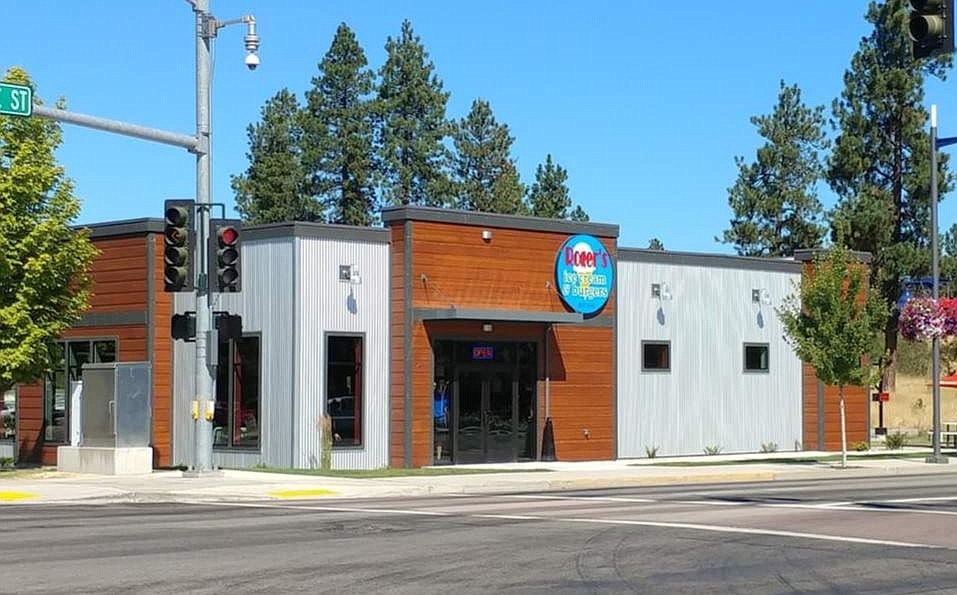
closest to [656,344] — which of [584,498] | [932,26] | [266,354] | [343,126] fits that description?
[266,354]

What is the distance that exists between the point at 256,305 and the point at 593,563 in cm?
2035

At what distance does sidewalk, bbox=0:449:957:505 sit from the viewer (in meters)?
25.1

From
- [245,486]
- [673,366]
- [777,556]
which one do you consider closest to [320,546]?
[777,556]

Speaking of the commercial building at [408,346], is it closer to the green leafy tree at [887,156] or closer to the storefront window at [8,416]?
the storefront window at [8,416]

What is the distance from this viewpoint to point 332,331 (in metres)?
33.2

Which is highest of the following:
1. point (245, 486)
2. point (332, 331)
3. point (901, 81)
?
point (901, 81)

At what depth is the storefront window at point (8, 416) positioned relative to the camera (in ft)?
122

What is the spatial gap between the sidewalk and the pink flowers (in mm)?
3459

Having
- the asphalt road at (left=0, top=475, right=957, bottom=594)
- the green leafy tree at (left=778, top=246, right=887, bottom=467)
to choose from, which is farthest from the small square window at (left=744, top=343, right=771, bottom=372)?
the asphalt road at (left=0, top=475, right=957, bottom=594)

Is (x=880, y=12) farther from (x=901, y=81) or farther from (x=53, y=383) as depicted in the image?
(x=53, y=383)

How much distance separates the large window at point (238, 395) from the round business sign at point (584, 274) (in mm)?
8158

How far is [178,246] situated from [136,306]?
892 cm

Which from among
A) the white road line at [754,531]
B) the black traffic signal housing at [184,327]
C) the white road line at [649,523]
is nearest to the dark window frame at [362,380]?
the black traffic signal housing at [184,327]

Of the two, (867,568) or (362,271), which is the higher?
(362,271)
